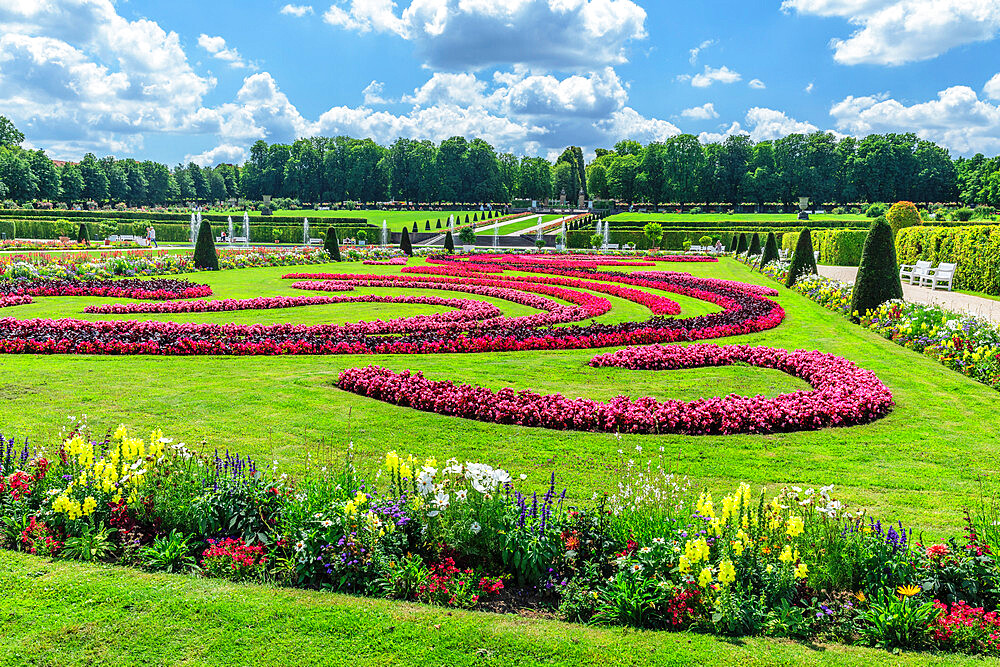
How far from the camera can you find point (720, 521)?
3693 mm

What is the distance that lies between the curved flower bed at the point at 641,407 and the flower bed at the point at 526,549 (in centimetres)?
211

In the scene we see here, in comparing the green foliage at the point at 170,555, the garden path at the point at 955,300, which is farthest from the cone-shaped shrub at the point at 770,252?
the green foliage at the point at 170,555

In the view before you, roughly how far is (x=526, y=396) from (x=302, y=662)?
4.22 m

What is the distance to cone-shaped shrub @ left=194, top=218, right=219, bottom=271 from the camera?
23.6 meters

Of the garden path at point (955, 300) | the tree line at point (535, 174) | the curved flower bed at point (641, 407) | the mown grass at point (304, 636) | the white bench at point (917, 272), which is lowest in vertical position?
the mown grass at point (304, 636)

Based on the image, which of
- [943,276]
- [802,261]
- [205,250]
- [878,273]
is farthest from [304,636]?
[205,250]

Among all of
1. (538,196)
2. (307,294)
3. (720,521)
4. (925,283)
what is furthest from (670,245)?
(538,196)

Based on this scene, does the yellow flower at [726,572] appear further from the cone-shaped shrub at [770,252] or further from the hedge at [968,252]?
the cone-shaped shrub at [770,252]

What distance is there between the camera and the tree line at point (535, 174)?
8750 centimetres

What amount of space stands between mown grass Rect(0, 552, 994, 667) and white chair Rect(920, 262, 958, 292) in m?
20.2

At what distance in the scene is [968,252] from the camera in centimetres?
1986

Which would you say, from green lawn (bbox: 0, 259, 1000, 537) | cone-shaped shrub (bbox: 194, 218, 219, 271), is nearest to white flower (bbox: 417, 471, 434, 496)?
green lawn (bbox: 0, 259, 1000, 537)

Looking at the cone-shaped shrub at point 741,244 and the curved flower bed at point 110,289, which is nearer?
the curved flower bed at point 110,289

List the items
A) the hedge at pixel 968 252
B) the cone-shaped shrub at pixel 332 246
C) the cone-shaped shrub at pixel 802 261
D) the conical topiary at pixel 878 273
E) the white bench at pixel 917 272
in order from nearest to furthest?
1. the conical topiary at pixel 878 273
2. the hedge at pixel 968 252
3. the cone-shaped shrub at pixel 802 261
4. the white bench at pixel 917 272
5. the cone-shaped shrub at pixel 332 246
